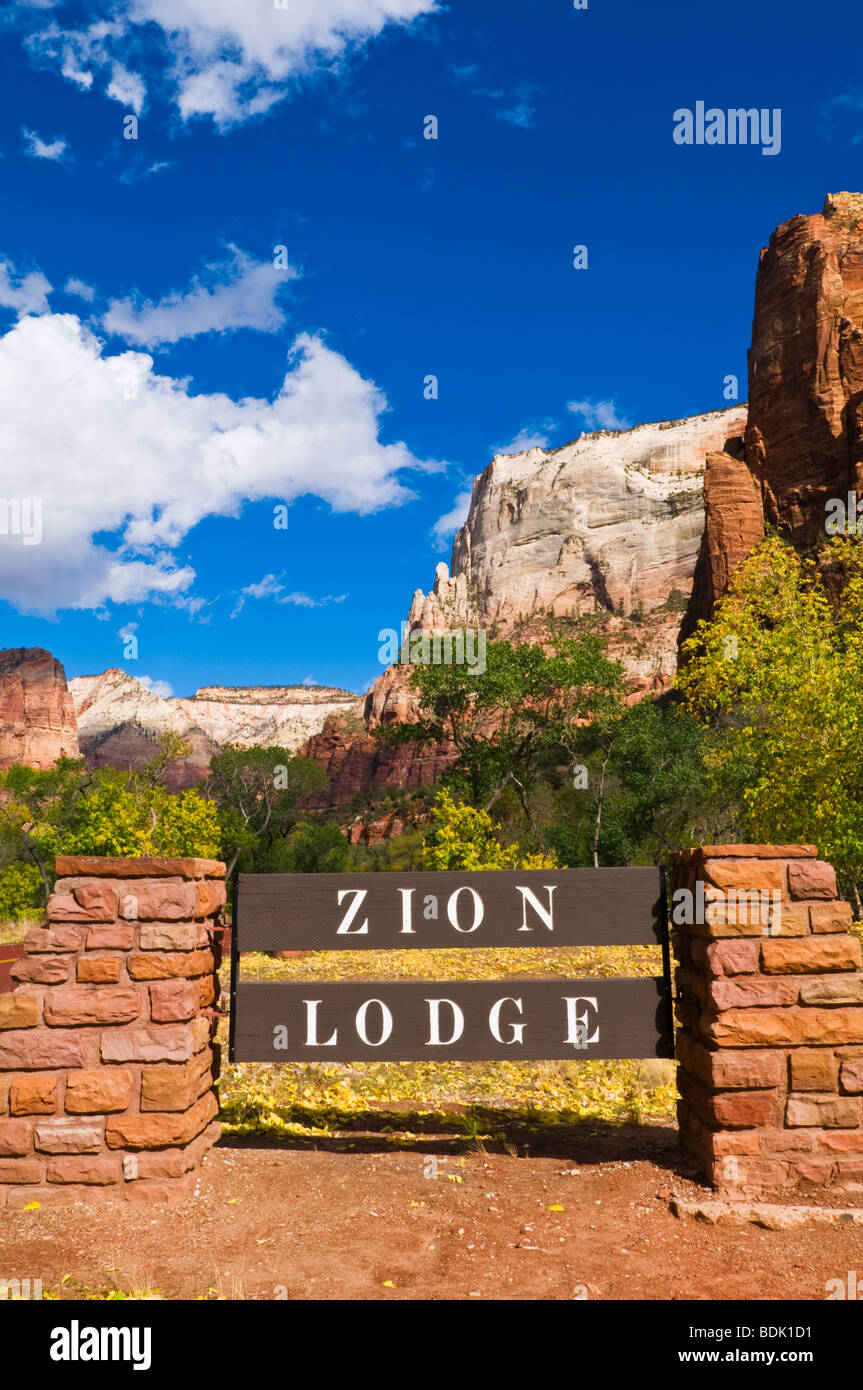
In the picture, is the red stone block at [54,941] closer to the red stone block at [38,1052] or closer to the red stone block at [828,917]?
the red stone block at [38,1052]

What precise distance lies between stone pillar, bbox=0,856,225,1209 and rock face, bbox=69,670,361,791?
148588mm

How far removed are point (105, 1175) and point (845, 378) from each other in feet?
200

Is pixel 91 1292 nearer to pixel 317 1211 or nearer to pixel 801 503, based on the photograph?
pixel 317 1211

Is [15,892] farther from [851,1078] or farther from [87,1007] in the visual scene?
[851,1078]

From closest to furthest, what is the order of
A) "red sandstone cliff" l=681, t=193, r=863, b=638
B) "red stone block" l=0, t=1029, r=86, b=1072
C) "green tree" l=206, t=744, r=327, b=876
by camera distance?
"red stone block" l=0, t=1029, r=86, b=1072 → "green tree" l=206, t=744, r=327, b=876 → "red sandstone cliff" l=681, t=193, r=863, b=638

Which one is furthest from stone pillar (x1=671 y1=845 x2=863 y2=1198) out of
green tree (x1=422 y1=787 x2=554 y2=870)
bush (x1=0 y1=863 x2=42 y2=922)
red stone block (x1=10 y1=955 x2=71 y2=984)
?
bush (x1=0 y1=863 x2=42 y2=922)

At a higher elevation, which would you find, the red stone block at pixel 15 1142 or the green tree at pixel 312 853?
the green tree at pixel 312 853

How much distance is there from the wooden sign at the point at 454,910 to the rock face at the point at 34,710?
138675 millimetres

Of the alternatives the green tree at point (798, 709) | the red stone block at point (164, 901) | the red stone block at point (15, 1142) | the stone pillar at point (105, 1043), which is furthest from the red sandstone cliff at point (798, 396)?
the red stone block at point (15, 1142)

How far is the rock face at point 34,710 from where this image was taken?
134000mm

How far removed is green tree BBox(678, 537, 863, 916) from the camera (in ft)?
47.2


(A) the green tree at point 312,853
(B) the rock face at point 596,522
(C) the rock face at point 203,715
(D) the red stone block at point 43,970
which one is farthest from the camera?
(C) the rock face at point 203,715

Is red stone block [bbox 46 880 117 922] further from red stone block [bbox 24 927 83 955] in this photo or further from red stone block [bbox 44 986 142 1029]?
red stone block [bbox 44 986 142 1029]

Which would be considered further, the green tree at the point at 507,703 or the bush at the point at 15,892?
the bush at the point at 15,892
